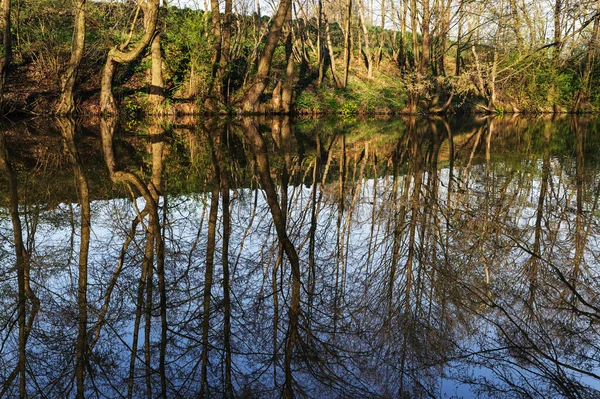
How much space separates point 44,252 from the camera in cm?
436

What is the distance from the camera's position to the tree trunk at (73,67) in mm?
17719

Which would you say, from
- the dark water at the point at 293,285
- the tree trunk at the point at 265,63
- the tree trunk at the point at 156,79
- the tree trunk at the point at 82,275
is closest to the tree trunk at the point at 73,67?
the tree trunk at the point at 156,79

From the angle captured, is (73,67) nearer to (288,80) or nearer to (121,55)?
(121,55)

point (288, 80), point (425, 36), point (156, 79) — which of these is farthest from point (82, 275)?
point (425, 36)

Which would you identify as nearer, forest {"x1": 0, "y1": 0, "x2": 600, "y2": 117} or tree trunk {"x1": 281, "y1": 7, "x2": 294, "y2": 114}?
forest {"x1": 0, "y1": 0, "x2": 600, "y2": 117}

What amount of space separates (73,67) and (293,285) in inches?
665

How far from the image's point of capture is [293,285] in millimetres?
3885

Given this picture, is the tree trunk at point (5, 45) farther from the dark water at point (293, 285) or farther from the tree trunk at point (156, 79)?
the dark water at point (293, 285)

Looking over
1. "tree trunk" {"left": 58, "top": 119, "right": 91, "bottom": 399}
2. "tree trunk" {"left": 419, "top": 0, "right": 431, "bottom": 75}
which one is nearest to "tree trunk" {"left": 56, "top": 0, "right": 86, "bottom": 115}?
"tree trunk" {"left": 58, "top": 119, "right": 91, "bottom": 399}

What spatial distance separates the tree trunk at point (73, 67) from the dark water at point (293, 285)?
11297 millimetres

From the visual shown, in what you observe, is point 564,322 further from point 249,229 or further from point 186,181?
point 186,181

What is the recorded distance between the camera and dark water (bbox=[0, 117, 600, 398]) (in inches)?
108

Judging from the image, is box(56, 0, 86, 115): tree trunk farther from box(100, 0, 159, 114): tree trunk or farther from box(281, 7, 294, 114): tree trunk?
box(281, 7, 294, 114): tree trunk

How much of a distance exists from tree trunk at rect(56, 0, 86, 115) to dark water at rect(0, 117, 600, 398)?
1130 cm
